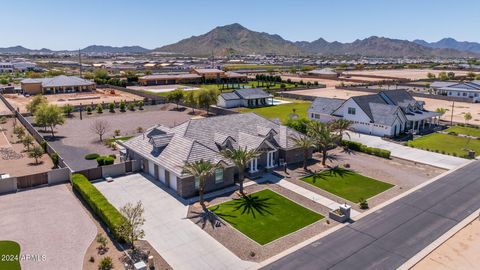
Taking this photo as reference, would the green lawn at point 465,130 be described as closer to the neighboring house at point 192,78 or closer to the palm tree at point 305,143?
the palm tree at point 305,143

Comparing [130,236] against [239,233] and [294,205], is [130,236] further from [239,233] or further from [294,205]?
[294,205]

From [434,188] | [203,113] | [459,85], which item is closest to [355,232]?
[434,188]

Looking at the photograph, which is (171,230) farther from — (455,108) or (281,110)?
(455,108)

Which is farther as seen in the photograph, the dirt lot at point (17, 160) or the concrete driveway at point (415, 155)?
the concrete driveway at point (415, 155)

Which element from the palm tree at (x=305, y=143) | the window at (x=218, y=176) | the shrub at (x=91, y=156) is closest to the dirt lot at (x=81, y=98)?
the shrub at (x=91, y=156)

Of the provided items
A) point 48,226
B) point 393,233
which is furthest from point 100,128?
point 393,233

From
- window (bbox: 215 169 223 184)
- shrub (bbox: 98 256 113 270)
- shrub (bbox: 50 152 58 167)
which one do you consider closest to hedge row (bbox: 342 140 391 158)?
window (bbox: 215 169 223 184)
